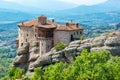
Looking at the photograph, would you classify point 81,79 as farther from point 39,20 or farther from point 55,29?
point 39,20

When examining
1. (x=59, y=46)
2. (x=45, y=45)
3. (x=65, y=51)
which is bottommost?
(x=45, y=45)

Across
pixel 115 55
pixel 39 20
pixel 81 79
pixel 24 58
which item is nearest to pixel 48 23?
pixel 39 20

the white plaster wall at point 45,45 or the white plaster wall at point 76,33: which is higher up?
the white plaster wall at point 76,33

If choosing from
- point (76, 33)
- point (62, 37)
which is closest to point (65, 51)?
point (62, 37)

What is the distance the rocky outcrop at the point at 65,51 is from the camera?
56656mm

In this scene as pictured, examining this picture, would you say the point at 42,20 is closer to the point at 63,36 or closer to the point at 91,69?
the point at 63,36

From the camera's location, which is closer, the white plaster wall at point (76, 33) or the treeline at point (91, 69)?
the treeline at point (91, 69)

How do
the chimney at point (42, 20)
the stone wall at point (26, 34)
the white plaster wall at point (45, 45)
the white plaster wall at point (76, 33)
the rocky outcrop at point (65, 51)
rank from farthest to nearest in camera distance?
the stone wall at point (26, 34), the chimney at point (42, 20), the white plaster wall at point (76, 33), the white plaster wall at point (45, 45), the rocky outcrop at point (65, 51)

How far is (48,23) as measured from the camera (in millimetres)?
70750

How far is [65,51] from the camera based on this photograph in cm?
6138

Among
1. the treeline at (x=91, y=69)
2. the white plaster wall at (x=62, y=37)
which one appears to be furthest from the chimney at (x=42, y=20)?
the treeline at (x=91, y=69)

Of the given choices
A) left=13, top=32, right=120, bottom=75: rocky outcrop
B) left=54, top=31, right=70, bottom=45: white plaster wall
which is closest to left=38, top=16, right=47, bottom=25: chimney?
left=13, top=32, right=120, bottom=75: rocky outcrop

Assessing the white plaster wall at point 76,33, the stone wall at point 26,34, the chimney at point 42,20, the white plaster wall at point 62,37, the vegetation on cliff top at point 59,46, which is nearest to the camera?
the vegetation on cliff top at point 59,46

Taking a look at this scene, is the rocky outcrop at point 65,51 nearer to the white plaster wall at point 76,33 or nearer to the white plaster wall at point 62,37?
the white plaster wall at point 62,37
